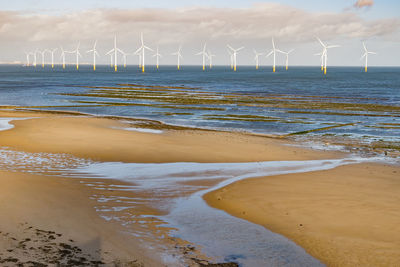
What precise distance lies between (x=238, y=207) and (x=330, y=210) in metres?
2.56

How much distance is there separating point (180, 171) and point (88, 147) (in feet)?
21.8

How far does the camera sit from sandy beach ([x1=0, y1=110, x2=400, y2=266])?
9211 millimetres

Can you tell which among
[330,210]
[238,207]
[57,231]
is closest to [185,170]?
[238,207]

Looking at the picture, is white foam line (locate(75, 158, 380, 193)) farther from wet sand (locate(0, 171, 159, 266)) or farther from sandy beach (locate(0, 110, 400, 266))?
wet sand (locate(0, 171, 159, 266))

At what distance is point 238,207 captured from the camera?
12.5 metres

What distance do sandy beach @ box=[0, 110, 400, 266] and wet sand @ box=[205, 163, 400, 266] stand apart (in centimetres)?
2

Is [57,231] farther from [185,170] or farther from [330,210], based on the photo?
[185,170]

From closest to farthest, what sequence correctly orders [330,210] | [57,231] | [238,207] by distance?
[57,231] < [330,210] < [238,207]

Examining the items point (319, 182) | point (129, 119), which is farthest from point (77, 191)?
point (129, 119)

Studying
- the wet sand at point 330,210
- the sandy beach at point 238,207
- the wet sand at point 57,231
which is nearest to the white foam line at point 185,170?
the sandy beach at point 238,207

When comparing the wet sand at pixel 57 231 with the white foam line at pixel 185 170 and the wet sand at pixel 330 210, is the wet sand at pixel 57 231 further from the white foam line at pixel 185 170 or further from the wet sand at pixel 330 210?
the wet sand at pixel 330 210

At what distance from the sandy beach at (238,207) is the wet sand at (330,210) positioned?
0.02 meters

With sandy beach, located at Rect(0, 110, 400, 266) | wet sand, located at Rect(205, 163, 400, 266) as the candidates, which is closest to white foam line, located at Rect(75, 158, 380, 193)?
sandy beach, located at Rect(0, 110, 400, 266)

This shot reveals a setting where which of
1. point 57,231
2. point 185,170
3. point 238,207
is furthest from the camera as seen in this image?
point 185,170
